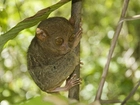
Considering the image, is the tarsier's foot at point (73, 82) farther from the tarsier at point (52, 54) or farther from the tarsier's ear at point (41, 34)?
the tarsier's ear at point (41, 34)

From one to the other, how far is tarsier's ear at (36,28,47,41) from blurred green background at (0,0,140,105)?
83 centimetres

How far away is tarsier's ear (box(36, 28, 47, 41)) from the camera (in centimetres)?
272

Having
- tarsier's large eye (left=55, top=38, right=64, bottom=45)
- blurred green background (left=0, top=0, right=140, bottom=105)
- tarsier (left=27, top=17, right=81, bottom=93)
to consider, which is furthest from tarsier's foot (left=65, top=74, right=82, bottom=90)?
blurred green background (left=0, top=0, right=140, bottom=105)

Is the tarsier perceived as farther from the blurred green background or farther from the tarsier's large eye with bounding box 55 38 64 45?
the blurred green background

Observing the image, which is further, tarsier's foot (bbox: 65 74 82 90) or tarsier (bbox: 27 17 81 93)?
tarsier (bbox: 27 17 81 93)

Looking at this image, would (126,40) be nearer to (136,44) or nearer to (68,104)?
(136,44)

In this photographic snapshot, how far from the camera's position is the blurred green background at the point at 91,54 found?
4.50 metres

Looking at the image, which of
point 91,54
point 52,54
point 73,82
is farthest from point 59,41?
point 91,54

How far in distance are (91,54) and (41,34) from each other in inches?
149

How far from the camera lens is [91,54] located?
6.49 metres

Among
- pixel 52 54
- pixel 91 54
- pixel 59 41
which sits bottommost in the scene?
pixel 91 54

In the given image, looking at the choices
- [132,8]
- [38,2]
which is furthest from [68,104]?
[132,8]

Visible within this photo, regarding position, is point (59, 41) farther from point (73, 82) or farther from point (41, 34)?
point (73, 82)

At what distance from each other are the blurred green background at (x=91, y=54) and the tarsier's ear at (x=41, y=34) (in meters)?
0.83
